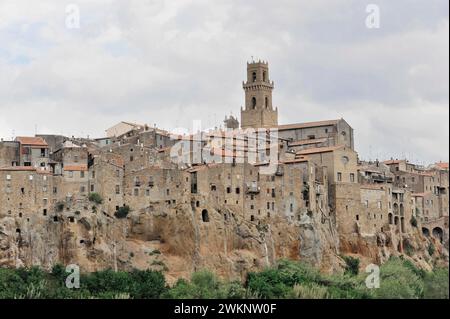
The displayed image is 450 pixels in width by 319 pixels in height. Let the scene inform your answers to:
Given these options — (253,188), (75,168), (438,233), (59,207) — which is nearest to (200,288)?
(59,207)

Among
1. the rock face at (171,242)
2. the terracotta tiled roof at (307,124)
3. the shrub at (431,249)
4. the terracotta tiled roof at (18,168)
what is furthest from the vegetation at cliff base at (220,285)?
the terracotta tiled roof at (307,124)

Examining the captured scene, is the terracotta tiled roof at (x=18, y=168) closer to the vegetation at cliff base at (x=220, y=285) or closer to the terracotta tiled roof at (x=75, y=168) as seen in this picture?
the terracotta tiled roof at (x=75, y=168)

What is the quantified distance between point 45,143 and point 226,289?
17739 millimetres

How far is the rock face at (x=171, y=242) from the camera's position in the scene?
3374 inches

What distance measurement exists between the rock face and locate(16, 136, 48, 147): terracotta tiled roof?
313 inches

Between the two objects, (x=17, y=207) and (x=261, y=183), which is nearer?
(x=17, y=207)

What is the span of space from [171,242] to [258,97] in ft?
107

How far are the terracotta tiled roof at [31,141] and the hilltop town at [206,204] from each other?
10 cm

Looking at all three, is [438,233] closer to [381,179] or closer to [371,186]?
[381,179]

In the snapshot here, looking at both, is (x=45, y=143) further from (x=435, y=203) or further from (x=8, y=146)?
(x=435, y=203)

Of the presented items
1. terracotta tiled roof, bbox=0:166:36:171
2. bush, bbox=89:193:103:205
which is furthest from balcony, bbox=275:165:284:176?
terracotta tiled roof, bbox=0:166:36:171

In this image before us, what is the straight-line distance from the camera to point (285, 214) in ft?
313

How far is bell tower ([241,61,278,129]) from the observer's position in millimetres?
118875
